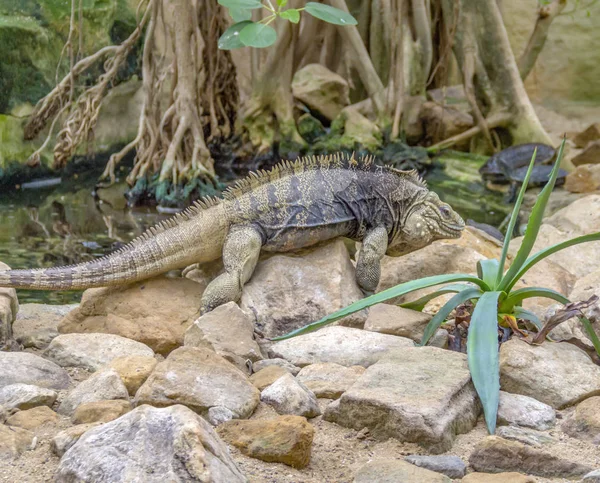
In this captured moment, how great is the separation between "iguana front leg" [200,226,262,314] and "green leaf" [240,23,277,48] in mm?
1008

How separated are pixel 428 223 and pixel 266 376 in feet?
5.68

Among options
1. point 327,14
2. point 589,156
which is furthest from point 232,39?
point 589,156

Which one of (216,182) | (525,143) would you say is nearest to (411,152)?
(525,143)

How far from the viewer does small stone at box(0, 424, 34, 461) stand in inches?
93.3

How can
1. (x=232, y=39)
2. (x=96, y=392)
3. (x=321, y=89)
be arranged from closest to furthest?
(x=96, y=392) < (x=232, y=39) < (x=321, y=89)

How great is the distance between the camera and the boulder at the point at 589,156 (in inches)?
424

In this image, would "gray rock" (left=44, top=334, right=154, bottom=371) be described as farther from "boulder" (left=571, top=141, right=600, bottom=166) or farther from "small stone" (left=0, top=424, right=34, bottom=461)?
"boulder" (left=571, top=141, right=600, bottom=166)

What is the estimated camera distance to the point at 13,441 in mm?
2412

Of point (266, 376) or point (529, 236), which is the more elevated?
point (529, 236)

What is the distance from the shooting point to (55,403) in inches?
114

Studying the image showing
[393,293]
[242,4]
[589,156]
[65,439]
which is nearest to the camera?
[65,439]

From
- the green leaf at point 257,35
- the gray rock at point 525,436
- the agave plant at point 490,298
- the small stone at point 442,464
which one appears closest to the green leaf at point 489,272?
the agave plant at point 490,298

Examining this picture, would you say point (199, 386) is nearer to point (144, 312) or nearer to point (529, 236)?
point (144, 312)

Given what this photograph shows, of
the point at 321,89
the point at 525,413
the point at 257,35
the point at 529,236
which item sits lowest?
the point at 321,89
